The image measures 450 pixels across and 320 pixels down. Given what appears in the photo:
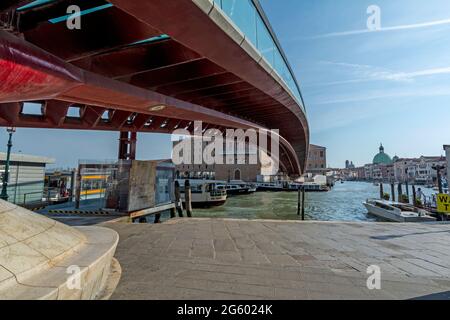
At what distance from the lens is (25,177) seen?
1310 cm

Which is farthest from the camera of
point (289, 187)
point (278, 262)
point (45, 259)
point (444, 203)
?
point (289, 187)

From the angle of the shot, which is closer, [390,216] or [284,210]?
[390,216]

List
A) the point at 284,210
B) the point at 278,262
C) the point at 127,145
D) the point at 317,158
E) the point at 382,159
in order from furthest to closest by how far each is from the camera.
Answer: the point at 382,159 < the point at 317,158 < the point at 284,210 < the point at 127,145 < the point at 278,262

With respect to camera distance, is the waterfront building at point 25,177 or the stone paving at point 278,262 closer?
the stone paving at point 278,262

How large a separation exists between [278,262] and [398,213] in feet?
42.7

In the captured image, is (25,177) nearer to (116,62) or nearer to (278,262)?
(116,62)

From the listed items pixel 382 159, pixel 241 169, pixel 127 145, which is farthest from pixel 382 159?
pixel 127 145

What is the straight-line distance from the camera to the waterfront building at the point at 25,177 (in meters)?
12.2

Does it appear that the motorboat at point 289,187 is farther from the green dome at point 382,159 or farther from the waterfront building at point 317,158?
the green dome at point 382,159

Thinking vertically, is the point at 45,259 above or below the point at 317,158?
below

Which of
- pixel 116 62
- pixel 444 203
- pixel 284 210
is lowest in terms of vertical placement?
pixel 284 210

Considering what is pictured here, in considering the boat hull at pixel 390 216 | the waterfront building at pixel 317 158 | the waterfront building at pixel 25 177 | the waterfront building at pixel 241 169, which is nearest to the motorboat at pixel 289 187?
the waterfront building at pixel 241 169

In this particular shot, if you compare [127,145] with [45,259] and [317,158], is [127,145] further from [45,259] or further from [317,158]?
[317,158]

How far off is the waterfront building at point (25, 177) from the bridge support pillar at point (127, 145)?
597 centimetres
